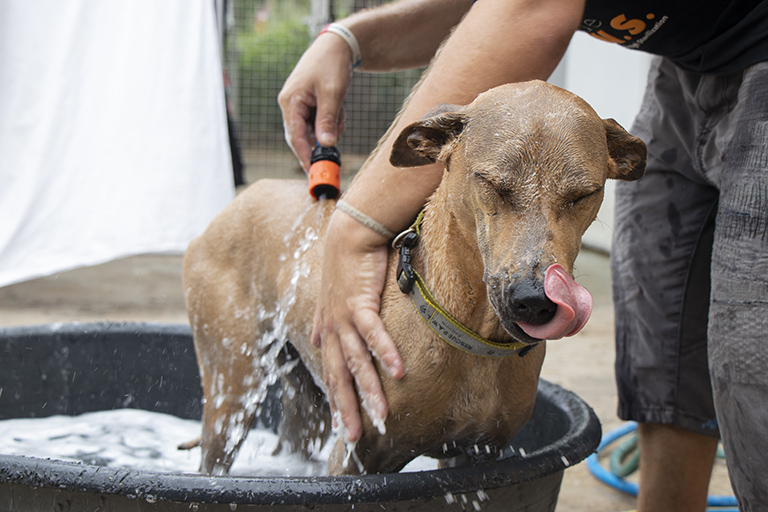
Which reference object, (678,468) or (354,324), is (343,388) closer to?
(354,324)

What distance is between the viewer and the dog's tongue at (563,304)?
1.06 metres

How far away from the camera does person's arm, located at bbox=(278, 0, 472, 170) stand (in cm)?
200

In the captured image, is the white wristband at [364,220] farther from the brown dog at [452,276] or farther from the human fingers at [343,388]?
the human fingers at [343,388]

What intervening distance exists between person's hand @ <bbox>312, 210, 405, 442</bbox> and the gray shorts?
65 centimetres

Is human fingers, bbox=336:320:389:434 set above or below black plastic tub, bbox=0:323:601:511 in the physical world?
above

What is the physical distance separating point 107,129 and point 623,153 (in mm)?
2925

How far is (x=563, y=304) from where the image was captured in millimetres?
1054

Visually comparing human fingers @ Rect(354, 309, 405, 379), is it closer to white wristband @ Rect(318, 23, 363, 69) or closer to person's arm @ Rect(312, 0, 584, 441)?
person's arm @ Rect(312, 0, 584, 441)

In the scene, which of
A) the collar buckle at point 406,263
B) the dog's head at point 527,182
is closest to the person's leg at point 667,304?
the dog's head at point 527,182

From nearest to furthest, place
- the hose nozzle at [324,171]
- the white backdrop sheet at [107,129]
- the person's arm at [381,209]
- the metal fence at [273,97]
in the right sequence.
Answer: the person's arm at [381,209] → the hose nozzle at [324,171] → the white backdrop sheet at [107,129] → the metal fence at [273,97]

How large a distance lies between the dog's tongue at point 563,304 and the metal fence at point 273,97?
5997 mm

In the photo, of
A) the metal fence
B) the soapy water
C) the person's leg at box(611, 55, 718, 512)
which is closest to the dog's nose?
the person's leg at box(611, 55, 718, 512)

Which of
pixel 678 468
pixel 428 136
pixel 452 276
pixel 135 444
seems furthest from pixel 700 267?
pixel 135 444

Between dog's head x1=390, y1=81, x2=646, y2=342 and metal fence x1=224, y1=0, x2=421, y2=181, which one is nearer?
dog's head x1=390, y1=81, x2=646, y2=342
